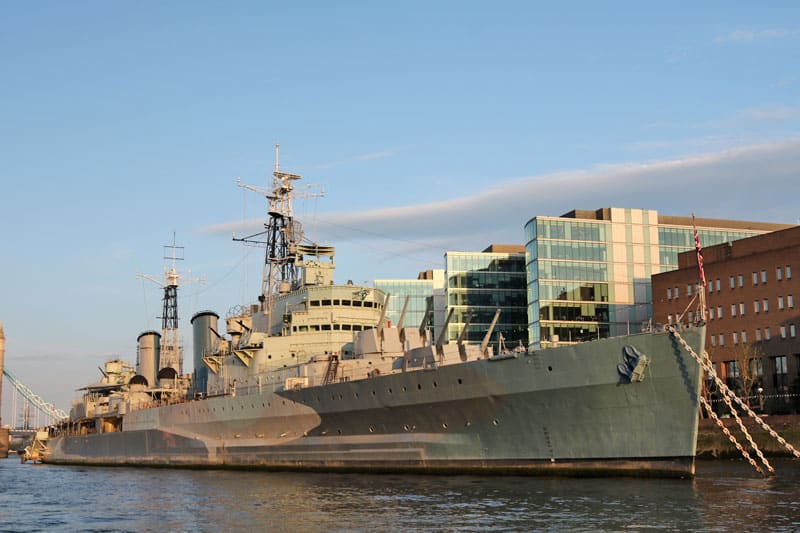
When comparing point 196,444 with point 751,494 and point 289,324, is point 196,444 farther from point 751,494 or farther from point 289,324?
point 751,494

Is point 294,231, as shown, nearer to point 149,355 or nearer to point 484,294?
point 149,355

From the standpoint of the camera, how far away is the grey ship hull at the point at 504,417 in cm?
2138

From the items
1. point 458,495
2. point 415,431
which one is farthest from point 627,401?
point 415,431

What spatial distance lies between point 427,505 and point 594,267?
40673mm

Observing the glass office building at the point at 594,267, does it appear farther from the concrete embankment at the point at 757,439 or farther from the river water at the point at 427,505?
the river water at the point at 427,505

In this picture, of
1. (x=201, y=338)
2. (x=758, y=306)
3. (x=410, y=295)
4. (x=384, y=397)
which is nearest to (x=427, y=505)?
(x=384, y=397)

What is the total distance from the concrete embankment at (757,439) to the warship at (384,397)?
→ 15129 mm

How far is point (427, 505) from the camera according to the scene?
19.2 meters

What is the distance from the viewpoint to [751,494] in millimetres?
19641

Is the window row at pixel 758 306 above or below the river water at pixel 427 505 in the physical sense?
above

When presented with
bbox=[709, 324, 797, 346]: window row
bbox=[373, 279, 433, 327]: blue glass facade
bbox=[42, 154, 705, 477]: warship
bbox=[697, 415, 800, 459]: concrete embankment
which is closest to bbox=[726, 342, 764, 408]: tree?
bbox=[709, 324, 797, 346]: window row

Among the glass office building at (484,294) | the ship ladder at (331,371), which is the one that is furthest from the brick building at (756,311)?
the ship ladder at (331,371)

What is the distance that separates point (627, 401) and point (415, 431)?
23.8 ft

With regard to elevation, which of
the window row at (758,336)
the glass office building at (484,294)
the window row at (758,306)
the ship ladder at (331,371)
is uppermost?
the glass office building at (484,294)
